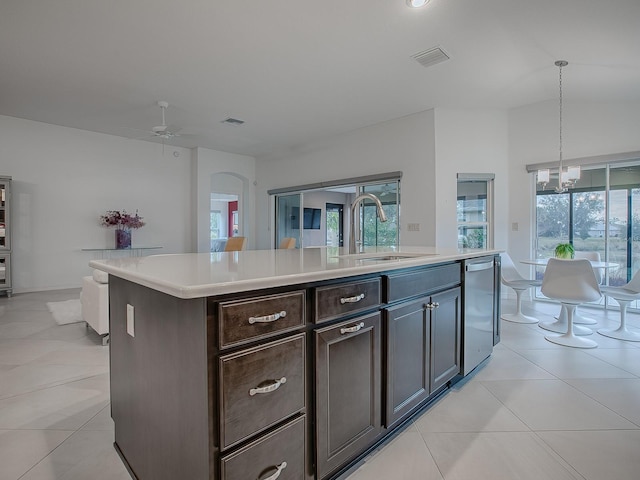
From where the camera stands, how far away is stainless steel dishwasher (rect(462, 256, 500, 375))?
2123mm

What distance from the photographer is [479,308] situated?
2.28 meters

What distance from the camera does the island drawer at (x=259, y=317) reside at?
3.08 ft

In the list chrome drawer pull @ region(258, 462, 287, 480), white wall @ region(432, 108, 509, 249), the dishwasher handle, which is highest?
white wall @ region(432, 108, 509, 249)

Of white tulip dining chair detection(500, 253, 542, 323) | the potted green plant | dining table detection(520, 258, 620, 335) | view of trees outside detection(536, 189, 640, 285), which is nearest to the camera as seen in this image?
dining table detection(520, 258, 620, 335)

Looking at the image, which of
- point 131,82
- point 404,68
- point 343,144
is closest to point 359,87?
point 404,68

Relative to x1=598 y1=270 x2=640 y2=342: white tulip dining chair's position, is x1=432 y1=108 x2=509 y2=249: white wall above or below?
above

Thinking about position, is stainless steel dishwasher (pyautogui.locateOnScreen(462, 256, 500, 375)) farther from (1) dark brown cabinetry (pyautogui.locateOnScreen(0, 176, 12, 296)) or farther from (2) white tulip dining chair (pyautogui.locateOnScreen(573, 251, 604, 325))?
(1) dark brown cabinetry (pyautogui.locateOnScreen(0, 176, 12, 296))

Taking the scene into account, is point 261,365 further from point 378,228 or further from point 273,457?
point 378,228

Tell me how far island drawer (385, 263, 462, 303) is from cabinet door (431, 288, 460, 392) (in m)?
0.06

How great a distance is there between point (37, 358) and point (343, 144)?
17.1ft

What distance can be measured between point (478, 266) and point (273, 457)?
177 cm

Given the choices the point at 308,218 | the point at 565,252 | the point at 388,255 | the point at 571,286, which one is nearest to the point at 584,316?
the point at 565,252

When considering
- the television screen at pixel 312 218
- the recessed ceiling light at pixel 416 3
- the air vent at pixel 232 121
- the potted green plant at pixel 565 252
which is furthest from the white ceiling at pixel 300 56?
the television screen at pixel 312 218

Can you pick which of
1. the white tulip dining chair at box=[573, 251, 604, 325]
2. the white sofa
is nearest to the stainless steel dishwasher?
the white tulip dining chair at box=[573, 251, 604, 325]
